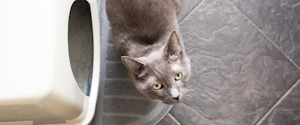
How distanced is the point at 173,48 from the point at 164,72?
10 centimetres

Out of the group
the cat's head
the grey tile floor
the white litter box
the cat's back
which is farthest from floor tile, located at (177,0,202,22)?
the white litter box

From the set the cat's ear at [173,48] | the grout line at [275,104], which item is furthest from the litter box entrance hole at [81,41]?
the grout line at [275,104]

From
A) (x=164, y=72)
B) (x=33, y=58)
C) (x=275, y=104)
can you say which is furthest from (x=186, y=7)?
(x=33, y=58)

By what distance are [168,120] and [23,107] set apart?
2.73 feet

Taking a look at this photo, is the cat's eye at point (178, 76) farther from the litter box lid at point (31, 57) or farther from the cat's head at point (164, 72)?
the litter box lid at point (31, 57)

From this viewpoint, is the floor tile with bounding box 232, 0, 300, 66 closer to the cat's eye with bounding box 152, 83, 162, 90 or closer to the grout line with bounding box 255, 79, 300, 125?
the grout line with bounding box 255, 79, 300, 125

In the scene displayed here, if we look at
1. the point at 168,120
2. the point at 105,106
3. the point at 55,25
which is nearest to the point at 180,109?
the point at 168,120

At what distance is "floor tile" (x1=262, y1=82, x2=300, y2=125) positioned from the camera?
1.37 meters

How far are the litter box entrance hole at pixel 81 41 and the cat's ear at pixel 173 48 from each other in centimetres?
69

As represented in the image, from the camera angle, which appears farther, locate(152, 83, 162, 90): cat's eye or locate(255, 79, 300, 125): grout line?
locate(255, 79, 300, 125): grout line

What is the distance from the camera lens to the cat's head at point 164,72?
874 millimetres

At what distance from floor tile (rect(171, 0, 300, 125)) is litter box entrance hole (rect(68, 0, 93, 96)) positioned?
2.05 ft

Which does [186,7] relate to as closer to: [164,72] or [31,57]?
[164,72]

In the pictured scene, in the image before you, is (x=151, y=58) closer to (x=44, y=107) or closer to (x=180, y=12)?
(x=44, y=107)
